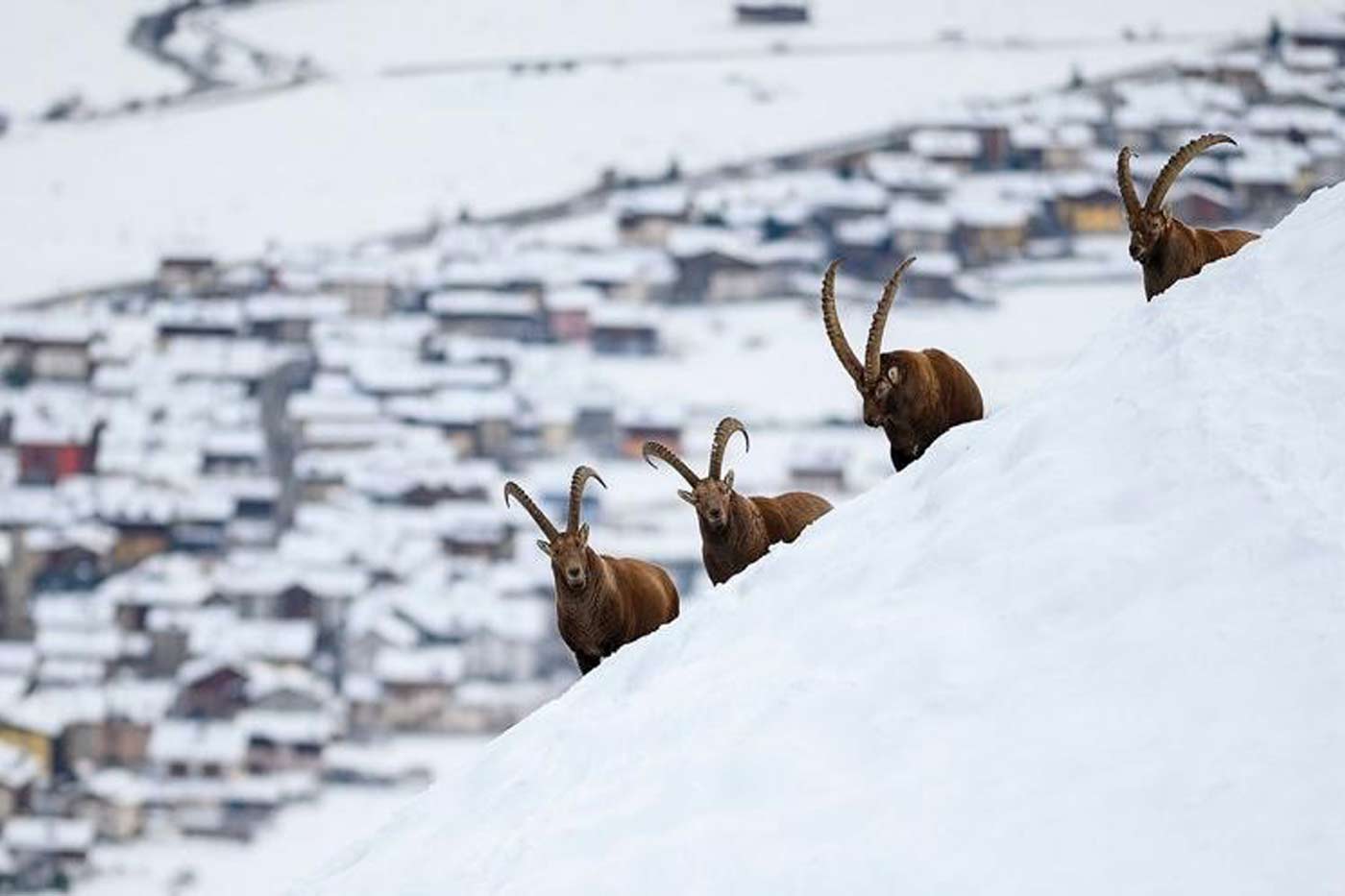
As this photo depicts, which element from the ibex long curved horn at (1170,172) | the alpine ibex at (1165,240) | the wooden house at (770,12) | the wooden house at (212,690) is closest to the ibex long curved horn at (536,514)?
the alpine ibex at (1165,240)

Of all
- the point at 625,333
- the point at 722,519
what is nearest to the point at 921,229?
the point at 625,333

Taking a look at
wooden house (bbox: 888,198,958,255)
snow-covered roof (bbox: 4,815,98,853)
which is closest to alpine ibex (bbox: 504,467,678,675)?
snow-covered roof (bbox: 4,815,98,853)

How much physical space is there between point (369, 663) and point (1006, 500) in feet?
122

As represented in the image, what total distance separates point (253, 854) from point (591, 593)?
25768mm

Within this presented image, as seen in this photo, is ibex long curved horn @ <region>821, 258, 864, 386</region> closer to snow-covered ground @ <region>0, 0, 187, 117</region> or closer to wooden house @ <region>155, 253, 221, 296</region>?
wooden house @ <region>155, 253, 221, 296</region>

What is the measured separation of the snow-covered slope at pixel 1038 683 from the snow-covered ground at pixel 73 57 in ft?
299

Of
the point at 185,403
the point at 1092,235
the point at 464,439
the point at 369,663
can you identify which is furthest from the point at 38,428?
the point at 1092,235

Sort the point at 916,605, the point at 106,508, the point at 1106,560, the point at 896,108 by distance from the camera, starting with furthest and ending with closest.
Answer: the point at 896,108, the point at 106,508, the point at 916,605, the point at 1106,560

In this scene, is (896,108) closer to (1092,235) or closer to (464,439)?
(1092,235)

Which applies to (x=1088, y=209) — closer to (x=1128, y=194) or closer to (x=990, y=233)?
(x=990, y=233)

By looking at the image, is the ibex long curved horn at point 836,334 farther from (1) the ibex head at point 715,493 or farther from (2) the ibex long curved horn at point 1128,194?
(2) the ibex long curved horn at point 1128,194

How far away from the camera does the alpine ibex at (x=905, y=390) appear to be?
10.1 meters

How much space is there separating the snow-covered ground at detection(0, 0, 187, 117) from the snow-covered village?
38cm

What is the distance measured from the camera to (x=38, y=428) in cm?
5800
